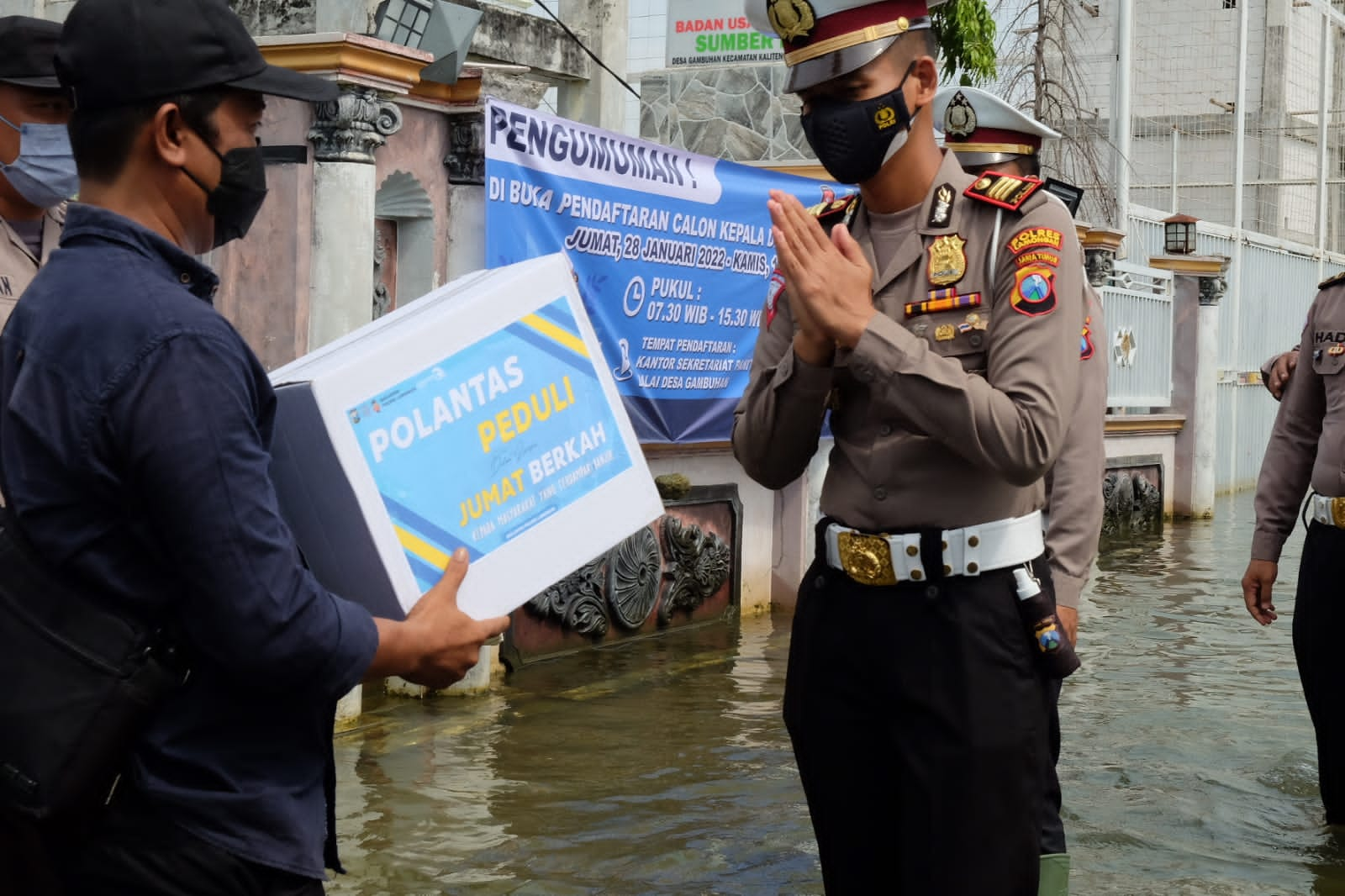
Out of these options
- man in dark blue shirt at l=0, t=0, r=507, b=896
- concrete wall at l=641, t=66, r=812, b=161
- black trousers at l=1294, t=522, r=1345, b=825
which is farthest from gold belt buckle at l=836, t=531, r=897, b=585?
concrete wall at l=641, t=66, r=812, b=161

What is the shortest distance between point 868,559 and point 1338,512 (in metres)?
2.66

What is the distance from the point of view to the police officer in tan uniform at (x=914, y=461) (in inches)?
111

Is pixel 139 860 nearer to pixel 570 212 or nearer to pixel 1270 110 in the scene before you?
pixel 570 212

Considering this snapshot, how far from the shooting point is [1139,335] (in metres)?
15.5

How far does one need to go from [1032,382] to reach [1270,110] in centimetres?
2416

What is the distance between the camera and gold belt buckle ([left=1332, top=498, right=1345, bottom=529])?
507 centimetres

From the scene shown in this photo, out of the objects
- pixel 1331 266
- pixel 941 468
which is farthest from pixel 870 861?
pixel 1331 266

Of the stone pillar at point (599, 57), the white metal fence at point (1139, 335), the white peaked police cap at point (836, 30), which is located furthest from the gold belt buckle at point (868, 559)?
the white metal fence at point (1139, 335)

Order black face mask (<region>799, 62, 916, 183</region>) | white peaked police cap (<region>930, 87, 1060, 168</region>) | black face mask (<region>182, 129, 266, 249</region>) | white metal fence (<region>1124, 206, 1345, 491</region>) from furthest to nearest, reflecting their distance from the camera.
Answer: white metal fence (<region>1124, 206, 1345, 491</region>)
white peaked police cap (<region>930, 87, 1060, 168</region>)
black face mask (<region>799, 62, 916, 183</region>)
black face mask (<region>182, 129, 266, 249</region>)

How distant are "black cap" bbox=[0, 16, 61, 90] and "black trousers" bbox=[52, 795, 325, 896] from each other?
227 centimetres

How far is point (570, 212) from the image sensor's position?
744 cm

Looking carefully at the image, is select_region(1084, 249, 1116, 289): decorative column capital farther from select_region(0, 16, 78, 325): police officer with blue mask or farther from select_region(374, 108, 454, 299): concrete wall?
select_region(0, 16, 78, 325): police officer with blue mask

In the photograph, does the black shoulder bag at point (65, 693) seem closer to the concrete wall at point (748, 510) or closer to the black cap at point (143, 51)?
the black cap at point (143, 51)

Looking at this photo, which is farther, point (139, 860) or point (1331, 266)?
point (1331, 266)
